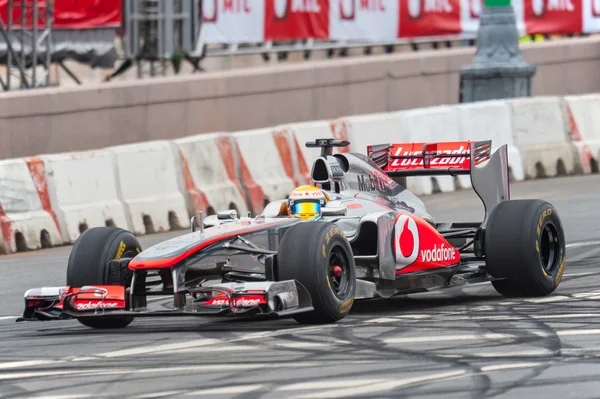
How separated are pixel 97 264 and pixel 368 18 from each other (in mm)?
18340

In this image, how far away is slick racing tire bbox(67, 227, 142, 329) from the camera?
9945 millimetres

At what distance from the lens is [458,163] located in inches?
465

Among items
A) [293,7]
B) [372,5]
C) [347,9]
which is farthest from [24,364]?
[372,5]

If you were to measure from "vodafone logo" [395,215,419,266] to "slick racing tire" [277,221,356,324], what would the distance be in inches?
27.8

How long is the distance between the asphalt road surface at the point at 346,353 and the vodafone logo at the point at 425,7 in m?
17.3

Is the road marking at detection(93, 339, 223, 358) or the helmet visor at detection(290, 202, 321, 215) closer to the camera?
the road marking at detection(93, 339, 223, 358)

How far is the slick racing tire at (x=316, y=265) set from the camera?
366 inches

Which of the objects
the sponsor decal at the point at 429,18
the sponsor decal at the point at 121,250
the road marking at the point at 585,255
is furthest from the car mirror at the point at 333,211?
the sponsor decal at the point at 429,18

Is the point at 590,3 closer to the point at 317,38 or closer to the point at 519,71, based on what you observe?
the point at 317,38

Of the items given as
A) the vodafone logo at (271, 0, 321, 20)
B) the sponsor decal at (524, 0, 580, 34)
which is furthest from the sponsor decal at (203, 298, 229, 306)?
the sponsor decal at (524, 0, 580, 34)

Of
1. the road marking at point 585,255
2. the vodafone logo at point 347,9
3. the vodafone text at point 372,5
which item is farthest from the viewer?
the vodafone text at point 372,5

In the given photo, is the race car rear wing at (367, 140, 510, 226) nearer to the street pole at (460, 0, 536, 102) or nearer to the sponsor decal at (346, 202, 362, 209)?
the sponsor decal at (346, 202, 362, 209)

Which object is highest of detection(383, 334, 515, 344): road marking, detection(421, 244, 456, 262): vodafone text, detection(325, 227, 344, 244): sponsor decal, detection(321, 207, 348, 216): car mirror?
detection(321, 207, 348, 216): car mirror

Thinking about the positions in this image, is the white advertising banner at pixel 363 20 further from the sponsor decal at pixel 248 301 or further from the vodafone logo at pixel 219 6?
the sponsor decal at pixel 248 301
